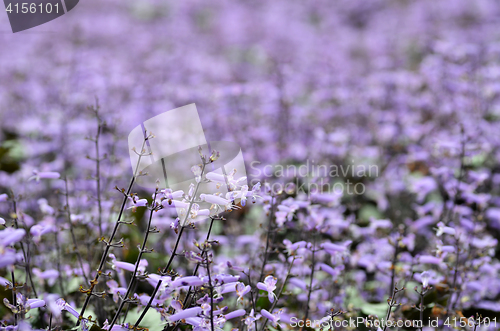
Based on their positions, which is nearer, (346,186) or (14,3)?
(14,3)

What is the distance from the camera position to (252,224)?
19.1ft

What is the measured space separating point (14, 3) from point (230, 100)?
390 centimetres

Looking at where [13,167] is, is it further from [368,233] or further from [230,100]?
[368,233]

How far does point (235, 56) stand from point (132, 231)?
1107cm

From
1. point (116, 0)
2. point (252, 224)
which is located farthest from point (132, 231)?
point (116, 0)

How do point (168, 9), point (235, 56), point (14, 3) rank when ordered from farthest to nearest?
point (168, 9) → point (235, 56) → point (14, 3)

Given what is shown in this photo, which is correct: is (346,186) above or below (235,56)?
below

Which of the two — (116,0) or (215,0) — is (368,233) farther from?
(116,0)

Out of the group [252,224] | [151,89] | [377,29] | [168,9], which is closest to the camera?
[252,224]

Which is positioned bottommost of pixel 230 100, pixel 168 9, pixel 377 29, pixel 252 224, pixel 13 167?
pixel 252 224

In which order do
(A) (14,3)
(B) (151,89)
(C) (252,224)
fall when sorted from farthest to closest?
(B) (151,89), (C) (252,224), (A) (14,3)

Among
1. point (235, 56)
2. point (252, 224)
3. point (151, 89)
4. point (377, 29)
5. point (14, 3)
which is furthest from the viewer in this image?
point (377, 29)

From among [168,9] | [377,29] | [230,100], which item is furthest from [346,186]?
[168,9]

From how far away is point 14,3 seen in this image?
15.2 feet
